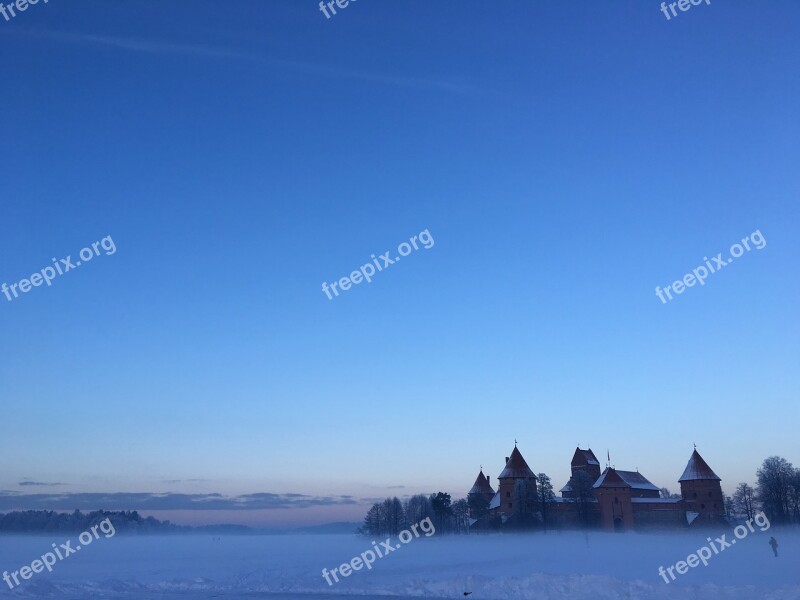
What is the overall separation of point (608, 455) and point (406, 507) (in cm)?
5674

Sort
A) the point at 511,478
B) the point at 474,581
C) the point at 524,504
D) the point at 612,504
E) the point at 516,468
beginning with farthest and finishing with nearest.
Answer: the point at 516,468 → the point at 511,478 → the point at 612,504 → the point at 524,504 → the point at 474,581

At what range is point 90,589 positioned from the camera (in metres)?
29.2

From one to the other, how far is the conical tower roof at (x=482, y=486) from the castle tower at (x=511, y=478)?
11011mm

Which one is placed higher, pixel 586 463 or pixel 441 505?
pixel 586 463

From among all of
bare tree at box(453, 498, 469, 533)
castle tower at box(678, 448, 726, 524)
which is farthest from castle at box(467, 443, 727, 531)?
bare tree at box(453, 498, 469, 533)

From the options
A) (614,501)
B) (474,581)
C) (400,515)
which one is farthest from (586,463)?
(474,581)

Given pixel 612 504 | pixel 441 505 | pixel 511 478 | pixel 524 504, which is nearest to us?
pixel 524 504

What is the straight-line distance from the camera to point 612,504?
8650 centimetres

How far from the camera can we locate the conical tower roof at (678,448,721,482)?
85688 mm

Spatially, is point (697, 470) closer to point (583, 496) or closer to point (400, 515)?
point (583, 496)

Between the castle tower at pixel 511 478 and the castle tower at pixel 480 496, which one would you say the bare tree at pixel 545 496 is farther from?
the castle tower at pixel 480 496

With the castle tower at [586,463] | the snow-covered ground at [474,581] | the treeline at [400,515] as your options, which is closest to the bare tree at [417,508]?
the treeline at [400,515]

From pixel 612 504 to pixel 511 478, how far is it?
14778mm

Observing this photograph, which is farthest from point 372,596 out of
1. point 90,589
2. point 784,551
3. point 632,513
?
point 632,513
